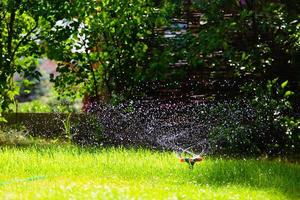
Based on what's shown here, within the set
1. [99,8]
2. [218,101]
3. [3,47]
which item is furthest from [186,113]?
[3,47]

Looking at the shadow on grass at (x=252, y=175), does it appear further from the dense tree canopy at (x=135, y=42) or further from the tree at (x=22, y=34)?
the tree at (x=22, y=34)

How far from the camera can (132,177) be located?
19.4ft

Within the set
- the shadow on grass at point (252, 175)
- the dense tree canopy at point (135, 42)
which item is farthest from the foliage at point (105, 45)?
the shadow on grass at point (252, 175)

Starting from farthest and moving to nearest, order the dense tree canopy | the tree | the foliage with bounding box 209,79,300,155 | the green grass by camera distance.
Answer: the tree, the dense tree canopy, the foliage with bounding box 209,79,300,155, the green grass

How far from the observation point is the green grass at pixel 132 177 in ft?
16.6

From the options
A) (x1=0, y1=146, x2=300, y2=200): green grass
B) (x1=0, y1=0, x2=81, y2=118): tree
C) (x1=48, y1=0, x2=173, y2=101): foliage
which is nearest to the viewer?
(x1=0, y1=146, x2=300, y2=200): green grass

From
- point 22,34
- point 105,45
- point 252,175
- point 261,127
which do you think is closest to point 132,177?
point 252,175

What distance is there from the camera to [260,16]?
852cm

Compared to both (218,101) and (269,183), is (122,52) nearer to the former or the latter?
(218,101)

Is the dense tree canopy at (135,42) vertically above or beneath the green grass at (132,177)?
above

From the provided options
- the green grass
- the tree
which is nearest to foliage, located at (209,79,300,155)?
the green grass

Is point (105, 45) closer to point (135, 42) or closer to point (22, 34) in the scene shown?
point (135, 42)

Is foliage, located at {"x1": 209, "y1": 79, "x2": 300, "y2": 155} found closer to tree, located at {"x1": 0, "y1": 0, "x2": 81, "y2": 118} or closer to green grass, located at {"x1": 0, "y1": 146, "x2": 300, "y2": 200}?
green grass, located at {"x1": 0, "y1": 146, "x2": 300, "y2": 200}

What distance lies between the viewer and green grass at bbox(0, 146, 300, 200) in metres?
5.06
